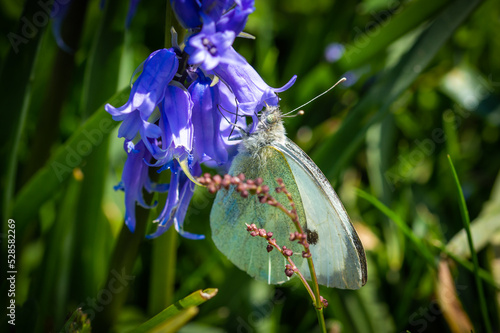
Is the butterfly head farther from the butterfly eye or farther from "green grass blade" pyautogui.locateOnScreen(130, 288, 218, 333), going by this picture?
"green grass blade" pyautogui.locateOnScreen(130, 288, 218, 333)

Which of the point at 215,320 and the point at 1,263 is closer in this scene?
the point at 1,263

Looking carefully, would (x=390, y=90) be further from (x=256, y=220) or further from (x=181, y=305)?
(x=181, y=305)

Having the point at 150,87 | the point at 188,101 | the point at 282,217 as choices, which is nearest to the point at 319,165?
the point at 282,217

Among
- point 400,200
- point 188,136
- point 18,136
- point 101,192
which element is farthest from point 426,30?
point 18,136

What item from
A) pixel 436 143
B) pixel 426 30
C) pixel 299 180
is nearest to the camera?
A: pixel 299 180

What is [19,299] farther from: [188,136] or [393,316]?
[393,316]

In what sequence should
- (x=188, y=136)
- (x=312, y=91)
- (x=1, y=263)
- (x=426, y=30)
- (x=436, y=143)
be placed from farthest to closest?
1. (x=436, y=143)
2. (x=312, y=91)
3. (x=426, y=30)
4. (x=1, y=263)
5. (x=188, y=136)

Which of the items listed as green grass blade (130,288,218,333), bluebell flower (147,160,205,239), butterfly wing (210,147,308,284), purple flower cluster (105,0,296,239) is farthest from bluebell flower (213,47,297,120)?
green grass blade (130,288,218,333)
